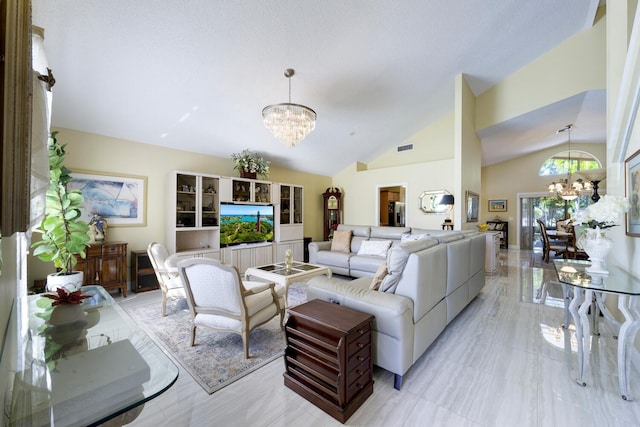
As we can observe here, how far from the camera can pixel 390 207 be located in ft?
25.0

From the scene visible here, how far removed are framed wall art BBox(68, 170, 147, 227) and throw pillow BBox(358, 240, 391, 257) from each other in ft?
12.9

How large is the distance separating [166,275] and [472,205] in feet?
18.3

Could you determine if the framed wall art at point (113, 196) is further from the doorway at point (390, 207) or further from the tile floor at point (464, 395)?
the doorway at point (390, 207)

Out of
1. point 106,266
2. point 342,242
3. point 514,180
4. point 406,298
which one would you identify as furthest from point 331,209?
point 514,180

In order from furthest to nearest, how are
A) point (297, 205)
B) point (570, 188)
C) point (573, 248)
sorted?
point (570, 188) < point (297, 205) < point (573, 248)

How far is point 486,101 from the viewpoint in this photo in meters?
5.34

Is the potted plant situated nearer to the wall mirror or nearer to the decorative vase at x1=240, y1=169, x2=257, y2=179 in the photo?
the decorative vase at x1=240, y1=169, x2=257, y2=179

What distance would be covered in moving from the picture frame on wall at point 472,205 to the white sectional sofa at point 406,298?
2.83 meters

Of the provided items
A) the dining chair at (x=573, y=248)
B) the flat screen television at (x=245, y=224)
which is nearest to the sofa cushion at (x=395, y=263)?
the flat screen television at (x=245, y=224)

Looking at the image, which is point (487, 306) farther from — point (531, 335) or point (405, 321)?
point (405, 321)

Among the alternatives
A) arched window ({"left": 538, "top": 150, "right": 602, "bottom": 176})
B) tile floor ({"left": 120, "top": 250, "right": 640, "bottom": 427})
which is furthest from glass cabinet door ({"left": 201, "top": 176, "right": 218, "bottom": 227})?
arched window ({"left": 538, "top": 150, "right": 602, "bottom": 176})

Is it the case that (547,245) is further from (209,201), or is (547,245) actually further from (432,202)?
(209,201)

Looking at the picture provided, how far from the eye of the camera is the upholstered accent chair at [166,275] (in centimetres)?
295

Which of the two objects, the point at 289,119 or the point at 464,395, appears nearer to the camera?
the point at 464,395
